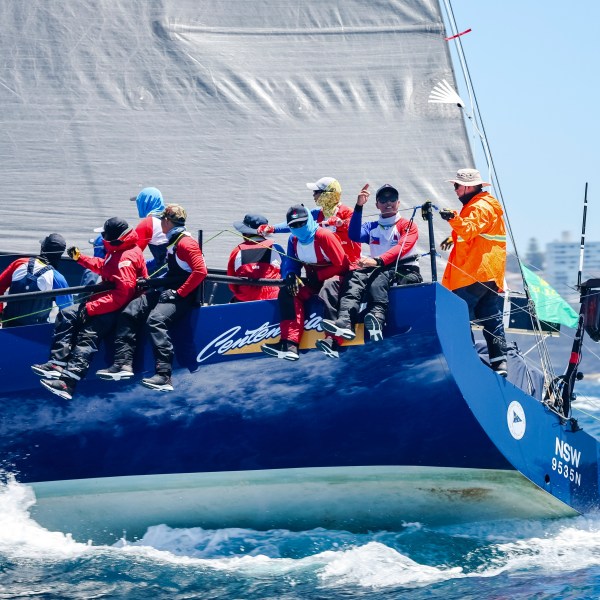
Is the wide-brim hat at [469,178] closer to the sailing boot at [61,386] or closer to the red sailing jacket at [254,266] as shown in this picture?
the red sailing jacket at [254,266]

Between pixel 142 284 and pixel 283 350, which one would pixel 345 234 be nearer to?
pixel 283 350

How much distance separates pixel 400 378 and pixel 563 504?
1.76 metres

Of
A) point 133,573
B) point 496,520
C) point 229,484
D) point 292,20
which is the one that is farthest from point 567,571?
point 292,20

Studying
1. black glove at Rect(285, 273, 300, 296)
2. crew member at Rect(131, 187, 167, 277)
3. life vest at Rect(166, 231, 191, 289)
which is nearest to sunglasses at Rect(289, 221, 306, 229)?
black glove at Rect(285, 273, 300, 296)

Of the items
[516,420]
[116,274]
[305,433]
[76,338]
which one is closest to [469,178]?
[516,420]

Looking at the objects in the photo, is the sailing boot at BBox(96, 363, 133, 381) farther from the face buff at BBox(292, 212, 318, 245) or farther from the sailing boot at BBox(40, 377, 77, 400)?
the face buff at BBox(292, 212, 318, 245)

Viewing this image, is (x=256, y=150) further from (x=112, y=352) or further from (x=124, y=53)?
(x=112, y=352)

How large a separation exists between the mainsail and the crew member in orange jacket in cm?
135

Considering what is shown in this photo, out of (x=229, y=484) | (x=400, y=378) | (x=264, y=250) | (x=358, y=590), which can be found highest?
(x=264, y=250)

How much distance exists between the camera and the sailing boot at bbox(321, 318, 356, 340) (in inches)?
284

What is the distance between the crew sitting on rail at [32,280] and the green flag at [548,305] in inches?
121

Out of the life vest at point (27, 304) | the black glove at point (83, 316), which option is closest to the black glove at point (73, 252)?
the black glove at point (83, 316)

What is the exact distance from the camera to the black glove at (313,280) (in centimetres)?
759

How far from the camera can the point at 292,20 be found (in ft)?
33.1
